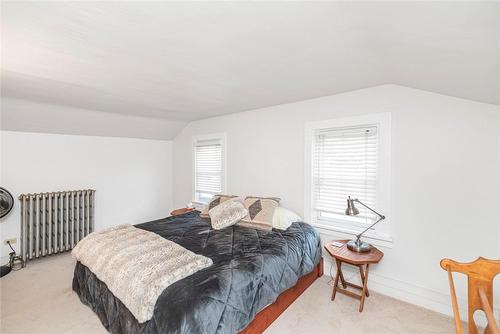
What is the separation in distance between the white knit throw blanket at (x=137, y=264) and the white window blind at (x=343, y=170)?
1.76m

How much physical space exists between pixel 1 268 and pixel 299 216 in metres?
4.04

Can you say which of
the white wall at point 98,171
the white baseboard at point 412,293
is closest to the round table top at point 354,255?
the white baseboard at point 412,293

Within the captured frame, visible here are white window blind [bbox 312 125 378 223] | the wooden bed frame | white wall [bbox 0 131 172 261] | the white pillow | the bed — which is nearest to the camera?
the bed

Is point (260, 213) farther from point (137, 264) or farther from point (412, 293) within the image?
point (412, 293)

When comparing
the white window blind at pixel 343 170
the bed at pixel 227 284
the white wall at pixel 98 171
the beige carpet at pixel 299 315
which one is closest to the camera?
the bed at pixel 227 284

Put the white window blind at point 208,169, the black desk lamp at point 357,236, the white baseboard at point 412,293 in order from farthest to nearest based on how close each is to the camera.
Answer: the white window blind at point 208,169, the black desk lamp at point 357,236, the white baseboard at point 412,293

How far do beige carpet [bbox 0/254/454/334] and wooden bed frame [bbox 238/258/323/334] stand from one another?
0.18 feet

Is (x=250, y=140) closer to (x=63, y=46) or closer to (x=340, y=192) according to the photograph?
(x=340, y=192)

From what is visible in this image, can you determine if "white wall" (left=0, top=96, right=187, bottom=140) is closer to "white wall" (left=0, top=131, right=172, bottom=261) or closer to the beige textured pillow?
"white wall" (left=0, top=131, right=172, bottom=261)

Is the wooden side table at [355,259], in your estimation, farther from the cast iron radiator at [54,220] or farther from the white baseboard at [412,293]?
the cast iron radiator at [54,220]

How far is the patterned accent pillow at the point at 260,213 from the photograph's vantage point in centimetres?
290

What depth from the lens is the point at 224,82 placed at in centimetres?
233

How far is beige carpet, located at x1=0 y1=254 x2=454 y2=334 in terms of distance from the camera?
1994 mm

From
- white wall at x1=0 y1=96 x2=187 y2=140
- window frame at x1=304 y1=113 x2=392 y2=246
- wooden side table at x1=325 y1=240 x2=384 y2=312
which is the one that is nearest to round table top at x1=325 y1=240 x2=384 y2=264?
wooden side table at x1=325 y1=240 x2=384 y2=312
